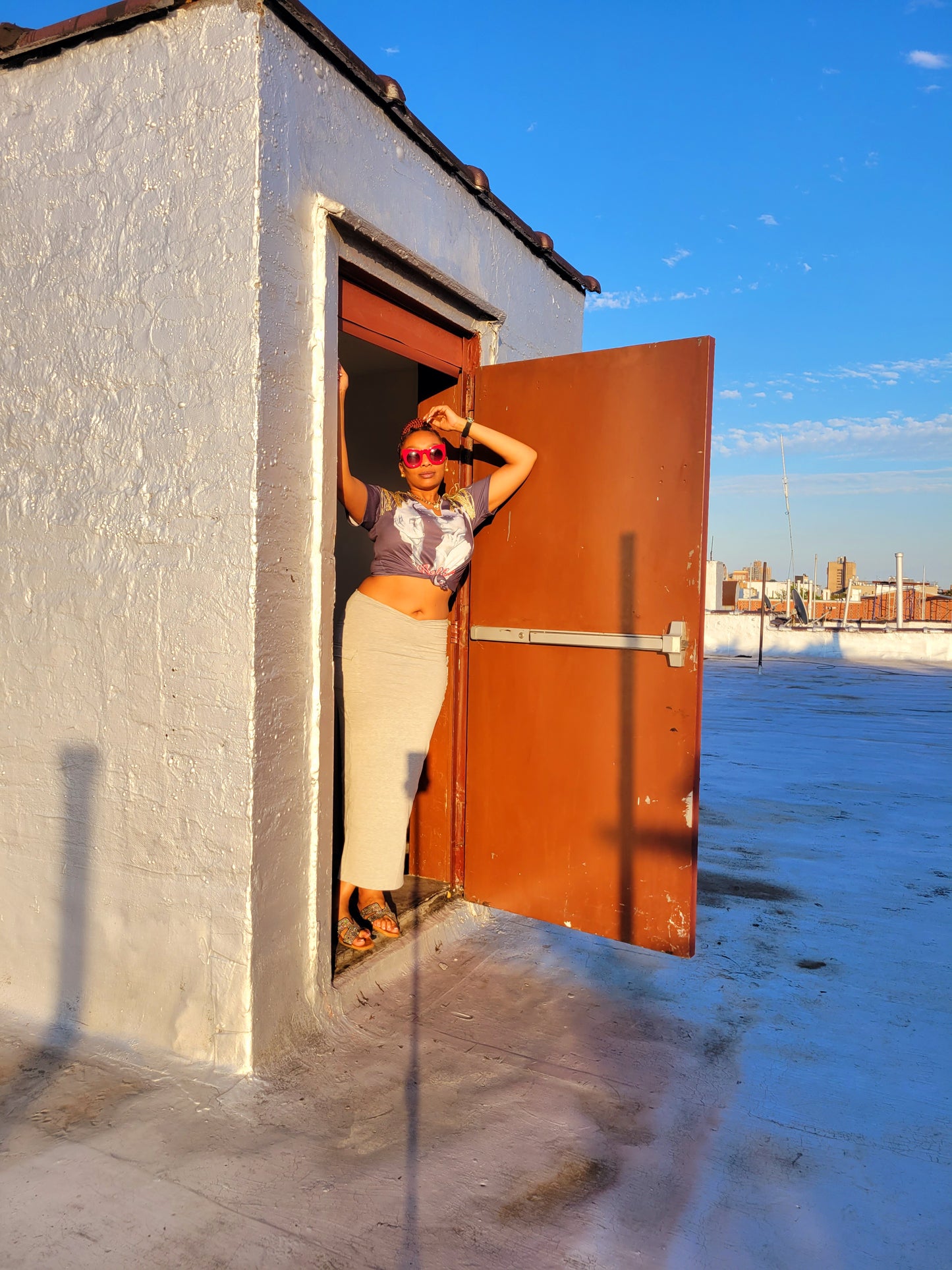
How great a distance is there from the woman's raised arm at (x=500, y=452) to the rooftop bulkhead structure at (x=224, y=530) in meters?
0.14

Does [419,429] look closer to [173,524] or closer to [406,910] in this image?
[173,524]

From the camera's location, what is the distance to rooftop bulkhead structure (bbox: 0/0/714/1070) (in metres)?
2.47

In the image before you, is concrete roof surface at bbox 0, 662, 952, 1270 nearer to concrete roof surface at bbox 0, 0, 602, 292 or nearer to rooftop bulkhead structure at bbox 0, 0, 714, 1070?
rooftop bulkhead structure at bbox 0, 0, 714, 1070

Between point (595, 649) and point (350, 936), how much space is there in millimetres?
1430

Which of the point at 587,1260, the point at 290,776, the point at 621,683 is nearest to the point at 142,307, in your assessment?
the point at 290,776

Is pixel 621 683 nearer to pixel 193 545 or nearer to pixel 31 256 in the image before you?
pixel 193 545

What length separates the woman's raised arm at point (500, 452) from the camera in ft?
11.2

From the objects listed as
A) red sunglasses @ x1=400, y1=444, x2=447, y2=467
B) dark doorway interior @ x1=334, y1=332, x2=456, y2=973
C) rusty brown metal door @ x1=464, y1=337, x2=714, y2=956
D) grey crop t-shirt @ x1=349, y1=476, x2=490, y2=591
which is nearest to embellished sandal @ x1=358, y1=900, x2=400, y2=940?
rusty brown metal door @ x1=464, y1=337, x2=714, y2=956

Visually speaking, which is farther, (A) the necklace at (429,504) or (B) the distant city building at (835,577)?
(B) the distant city building at (835,577)

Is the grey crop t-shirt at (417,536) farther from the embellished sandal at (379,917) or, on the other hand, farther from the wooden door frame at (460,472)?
the embellished sandal at (379,917)

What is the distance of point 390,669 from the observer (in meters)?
3.20

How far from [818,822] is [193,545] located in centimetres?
468

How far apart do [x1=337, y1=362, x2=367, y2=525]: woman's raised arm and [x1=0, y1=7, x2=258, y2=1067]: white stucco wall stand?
1.78ft

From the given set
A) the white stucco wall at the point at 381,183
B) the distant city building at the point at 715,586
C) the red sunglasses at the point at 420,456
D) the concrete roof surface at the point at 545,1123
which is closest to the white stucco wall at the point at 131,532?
the white stucco wall at the point at 381,183
